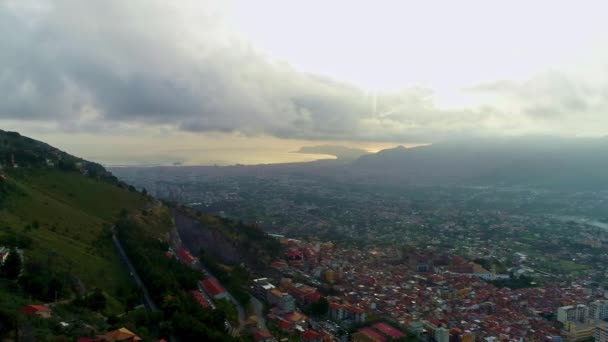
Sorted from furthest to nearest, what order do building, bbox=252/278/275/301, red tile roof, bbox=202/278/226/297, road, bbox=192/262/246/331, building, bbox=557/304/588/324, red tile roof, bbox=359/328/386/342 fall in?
1. building, bbox=252/278/275/301
2. building, bbox=557/304/588/324
3. red tile roof, bbox=202/278/226/297
4. road, bbox=192/262/246/331
5. red tile roof, bbox=359/328/386/342

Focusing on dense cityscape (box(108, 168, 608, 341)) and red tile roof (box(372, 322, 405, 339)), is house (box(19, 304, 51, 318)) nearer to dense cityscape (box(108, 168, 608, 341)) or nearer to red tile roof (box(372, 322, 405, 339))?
dense cityscape (box(108, 168, 608, 341))

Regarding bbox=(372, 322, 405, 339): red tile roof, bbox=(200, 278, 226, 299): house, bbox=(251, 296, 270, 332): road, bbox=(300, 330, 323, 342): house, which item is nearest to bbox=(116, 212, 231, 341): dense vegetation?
bbox=(200, 278, 226, 299): house

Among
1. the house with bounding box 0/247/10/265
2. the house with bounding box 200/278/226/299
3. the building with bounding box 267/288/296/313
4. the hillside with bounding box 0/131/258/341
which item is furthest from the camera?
the building with bounding box 267/288/296/313

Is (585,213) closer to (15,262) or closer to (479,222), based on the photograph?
(479,222)

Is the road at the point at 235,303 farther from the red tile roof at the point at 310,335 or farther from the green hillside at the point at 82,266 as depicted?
the red tile roof at the point at 310,335

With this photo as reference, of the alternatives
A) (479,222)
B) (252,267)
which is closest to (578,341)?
(252,267)
